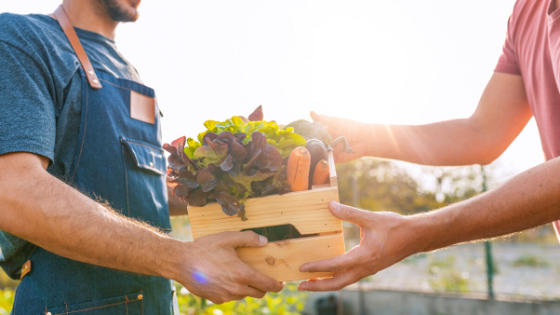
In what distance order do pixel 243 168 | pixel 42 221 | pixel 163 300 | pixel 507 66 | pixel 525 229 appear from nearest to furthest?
1. pixel 42 221
2. pixel 243 168
3. pixel 525 229
4. pixel 163 300
5. pixel 507 66

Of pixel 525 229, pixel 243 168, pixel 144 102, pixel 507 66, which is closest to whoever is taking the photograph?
pixel 243 168

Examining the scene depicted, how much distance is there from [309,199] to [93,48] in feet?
4.72

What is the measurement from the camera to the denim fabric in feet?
4.94

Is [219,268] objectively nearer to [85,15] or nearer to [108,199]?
[108,199]

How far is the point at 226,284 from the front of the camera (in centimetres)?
146

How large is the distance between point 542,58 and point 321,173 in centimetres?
137

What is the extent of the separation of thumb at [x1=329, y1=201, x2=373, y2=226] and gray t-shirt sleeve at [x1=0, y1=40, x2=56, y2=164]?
115cm

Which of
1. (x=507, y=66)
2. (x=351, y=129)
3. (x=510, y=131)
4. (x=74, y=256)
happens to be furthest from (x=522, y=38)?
(x=74, y=256)

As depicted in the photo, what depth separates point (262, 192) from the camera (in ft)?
4.84

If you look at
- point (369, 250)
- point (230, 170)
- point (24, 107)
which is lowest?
point (369, 250)

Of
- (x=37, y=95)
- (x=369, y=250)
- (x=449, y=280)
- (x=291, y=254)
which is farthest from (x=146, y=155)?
(x=449, y=280)

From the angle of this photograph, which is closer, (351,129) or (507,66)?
(507,66)

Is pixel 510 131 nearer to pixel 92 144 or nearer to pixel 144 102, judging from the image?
pixel 144 102

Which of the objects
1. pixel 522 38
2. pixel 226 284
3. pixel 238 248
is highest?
pixel 522 38
